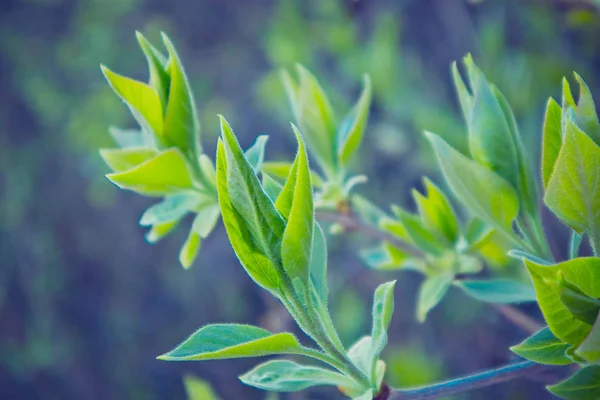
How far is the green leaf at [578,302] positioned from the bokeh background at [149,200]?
45.2 inches

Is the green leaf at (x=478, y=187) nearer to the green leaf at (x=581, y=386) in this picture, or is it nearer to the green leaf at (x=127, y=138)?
the green leaf at (x=581, y=386)

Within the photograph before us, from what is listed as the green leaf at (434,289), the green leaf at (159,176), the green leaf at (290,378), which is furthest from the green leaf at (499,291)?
the green leaf at (159,176)

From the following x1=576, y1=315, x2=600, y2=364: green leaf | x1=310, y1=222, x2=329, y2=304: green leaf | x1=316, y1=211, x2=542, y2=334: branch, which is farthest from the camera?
x1=316, y1=211, x2=542, y2=334: branch

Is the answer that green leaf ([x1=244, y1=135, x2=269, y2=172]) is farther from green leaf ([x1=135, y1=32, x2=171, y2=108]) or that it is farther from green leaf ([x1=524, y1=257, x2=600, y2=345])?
green leaf ([x1=524, y1=257, x2=600, y2=345])

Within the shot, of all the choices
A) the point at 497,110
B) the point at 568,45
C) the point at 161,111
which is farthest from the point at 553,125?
the point at 568,45

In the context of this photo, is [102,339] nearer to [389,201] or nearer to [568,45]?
[389,201]

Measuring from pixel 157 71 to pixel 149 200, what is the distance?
5.54 feet

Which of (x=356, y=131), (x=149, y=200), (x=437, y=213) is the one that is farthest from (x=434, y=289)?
(x=149, y=200)

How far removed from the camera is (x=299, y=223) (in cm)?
42

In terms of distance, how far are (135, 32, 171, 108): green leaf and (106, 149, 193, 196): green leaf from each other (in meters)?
0.05

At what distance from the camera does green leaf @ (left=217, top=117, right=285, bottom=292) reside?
0.42m

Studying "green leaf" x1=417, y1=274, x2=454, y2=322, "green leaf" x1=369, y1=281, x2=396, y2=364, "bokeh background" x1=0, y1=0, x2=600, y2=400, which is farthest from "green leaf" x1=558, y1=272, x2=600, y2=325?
"bokeh background" x1=0, y1=0, x2=600, y2=400

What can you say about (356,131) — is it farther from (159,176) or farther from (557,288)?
(557,288)

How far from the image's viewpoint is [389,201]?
70.8 inches
